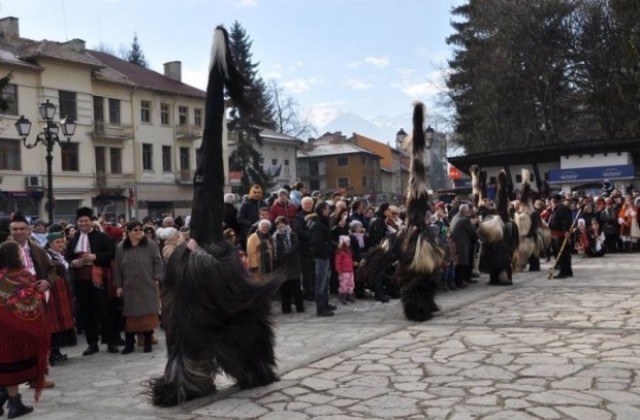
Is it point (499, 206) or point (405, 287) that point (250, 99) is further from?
point (499, 206)

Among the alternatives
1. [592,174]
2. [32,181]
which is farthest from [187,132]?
[592,174]

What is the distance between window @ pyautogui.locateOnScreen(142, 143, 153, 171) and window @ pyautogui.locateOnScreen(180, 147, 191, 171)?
3.03 m

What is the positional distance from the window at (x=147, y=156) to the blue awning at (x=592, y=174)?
27.2 m

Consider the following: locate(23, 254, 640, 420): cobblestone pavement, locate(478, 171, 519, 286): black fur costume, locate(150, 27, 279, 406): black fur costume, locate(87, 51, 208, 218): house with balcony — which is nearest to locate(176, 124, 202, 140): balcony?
locate(87, 51, 208, 218): house with balcony

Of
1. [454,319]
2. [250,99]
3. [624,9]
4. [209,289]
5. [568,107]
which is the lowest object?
[454,319]

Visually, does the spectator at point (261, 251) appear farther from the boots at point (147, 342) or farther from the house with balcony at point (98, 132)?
the house with balcony at point (98, 132)

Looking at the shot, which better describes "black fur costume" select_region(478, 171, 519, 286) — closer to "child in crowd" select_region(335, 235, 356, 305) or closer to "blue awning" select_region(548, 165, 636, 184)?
Result: "child in crowd" select_region(335, 235, 356, 305)

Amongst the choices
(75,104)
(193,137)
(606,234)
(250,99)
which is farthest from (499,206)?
(193,137)

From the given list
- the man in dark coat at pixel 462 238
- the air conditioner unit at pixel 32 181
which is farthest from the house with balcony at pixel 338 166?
the man in dark coat at pixel 462 238

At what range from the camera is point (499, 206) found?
15359 millimetres

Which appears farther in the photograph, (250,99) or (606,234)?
(606,234)

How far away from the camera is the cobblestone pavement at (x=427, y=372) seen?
584cm

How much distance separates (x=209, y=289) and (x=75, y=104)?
36627 millimetres

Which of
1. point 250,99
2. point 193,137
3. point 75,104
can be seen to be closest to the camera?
point 250,99
